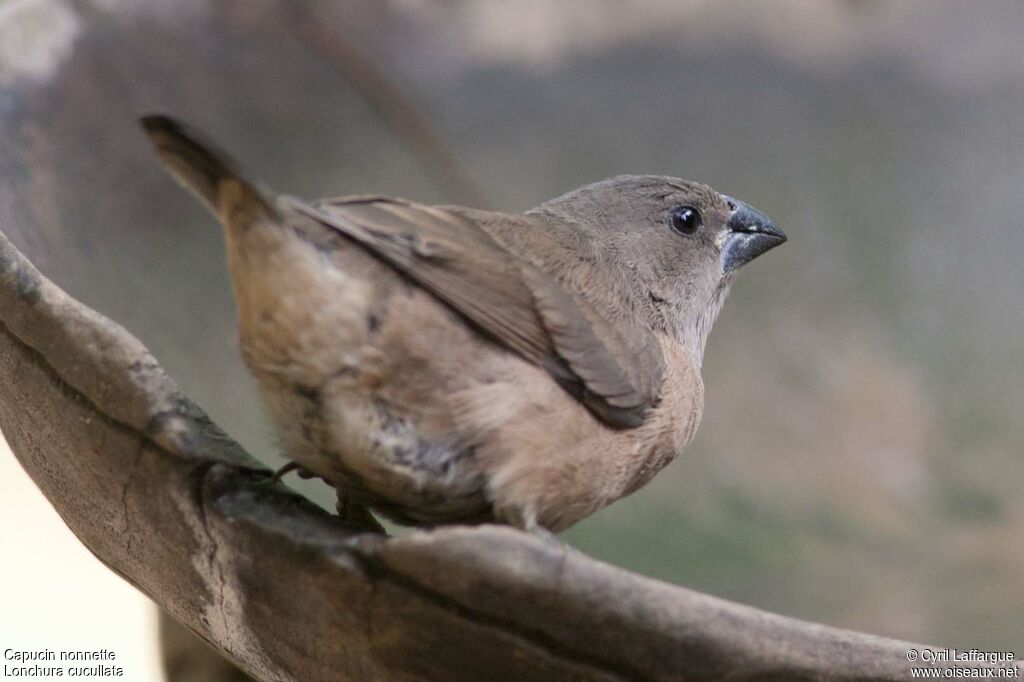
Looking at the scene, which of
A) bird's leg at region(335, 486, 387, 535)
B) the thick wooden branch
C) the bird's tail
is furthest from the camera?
bird's leg at region(335, 486, 387, 535)

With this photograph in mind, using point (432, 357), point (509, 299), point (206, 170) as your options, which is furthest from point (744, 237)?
point (206, 170)

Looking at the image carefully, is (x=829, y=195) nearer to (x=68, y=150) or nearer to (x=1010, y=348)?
(x=1010, y=348)

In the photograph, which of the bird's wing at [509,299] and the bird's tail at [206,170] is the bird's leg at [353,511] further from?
the bird's tail at [206,170]

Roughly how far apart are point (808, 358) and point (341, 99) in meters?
1.56

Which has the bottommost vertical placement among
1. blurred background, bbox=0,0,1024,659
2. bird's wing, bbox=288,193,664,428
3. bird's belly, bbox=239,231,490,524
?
bird's belly, bbox=239,231,490,524

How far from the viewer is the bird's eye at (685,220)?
237cm

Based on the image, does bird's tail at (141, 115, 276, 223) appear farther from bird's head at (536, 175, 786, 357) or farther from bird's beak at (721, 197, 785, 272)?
bird's beak at (721, 197, 785, 272)

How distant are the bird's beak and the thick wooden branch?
1206mm

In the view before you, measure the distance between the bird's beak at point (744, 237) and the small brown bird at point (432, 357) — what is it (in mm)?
538

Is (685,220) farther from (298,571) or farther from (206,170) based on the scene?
(298,571)

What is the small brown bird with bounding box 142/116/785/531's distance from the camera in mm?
1564

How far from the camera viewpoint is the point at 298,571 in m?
1.42

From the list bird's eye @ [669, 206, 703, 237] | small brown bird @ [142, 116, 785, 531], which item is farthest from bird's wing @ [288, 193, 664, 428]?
bird's eye @ [669, 206, 703, 237]

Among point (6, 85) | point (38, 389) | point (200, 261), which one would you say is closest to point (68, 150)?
point (6, 85)
